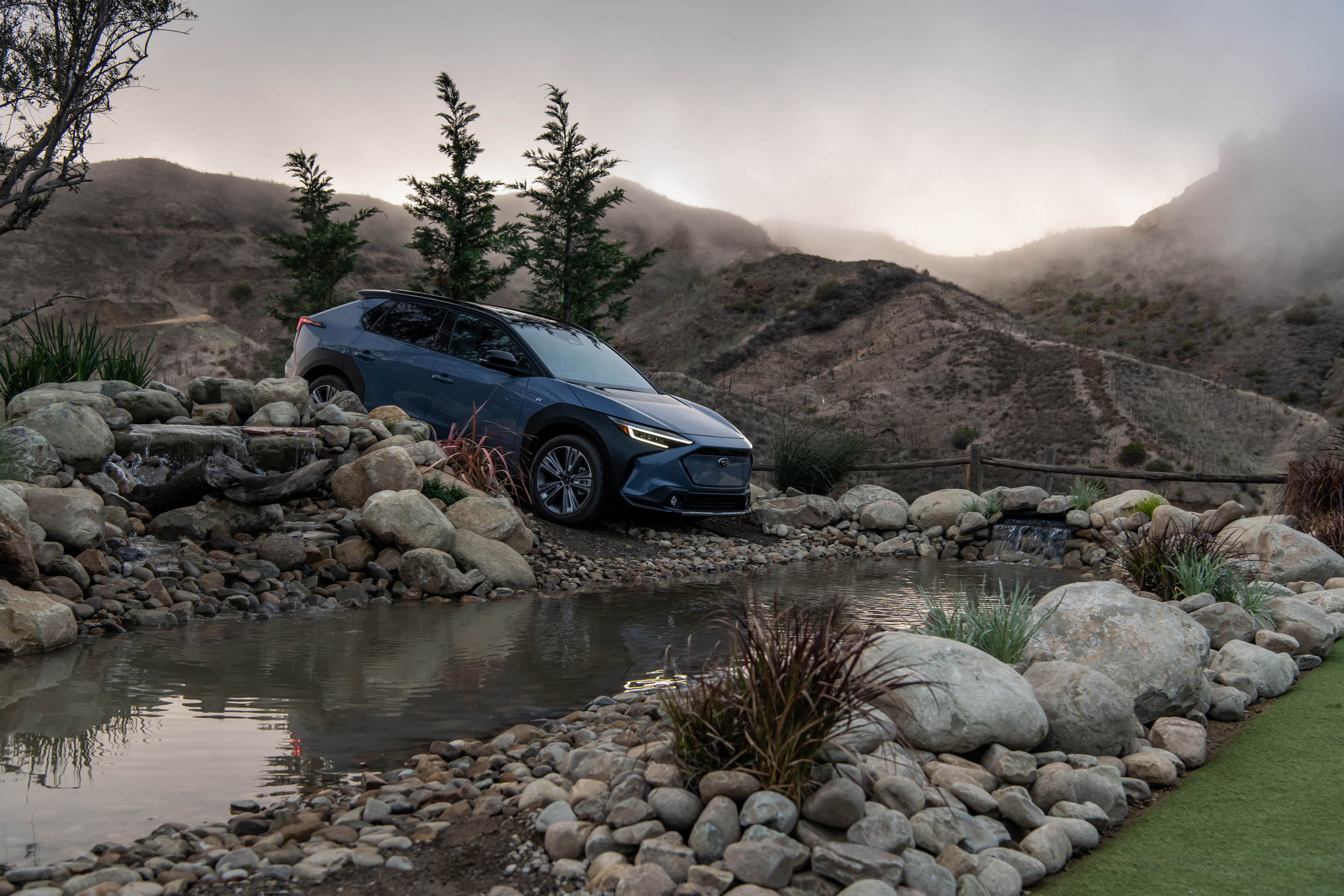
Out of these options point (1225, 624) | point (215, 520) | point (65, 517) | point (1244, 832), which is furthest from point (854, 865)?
point (215, 520)

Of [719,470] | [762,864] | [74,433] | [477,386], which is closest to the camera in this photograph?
[762,864]

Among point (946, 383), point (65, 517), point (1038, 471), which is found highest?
point (946, 383)

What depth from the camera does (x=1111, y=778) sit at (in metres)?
2.93

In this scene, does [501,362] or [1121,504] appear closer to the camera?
[501,362]

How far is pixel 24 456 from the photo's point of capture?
238 inches

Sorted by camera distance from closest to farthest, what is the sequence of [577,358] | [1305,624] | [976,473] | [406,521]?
[1305,624]
[406,521]
[577,358]
[976,473]

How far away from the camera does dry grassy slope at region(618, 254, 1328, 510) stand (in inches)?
1273

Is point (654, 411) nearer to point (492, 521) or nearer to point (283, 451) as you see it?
point (492, 521)

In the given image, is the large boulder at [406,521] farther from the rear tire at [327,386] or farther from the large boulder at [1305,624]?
the large boulder at [1305,624]

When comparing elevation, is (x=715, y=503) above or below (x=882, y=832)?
above

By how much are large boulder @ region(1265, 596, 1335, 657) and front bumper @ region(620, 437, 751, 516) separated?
175 inches

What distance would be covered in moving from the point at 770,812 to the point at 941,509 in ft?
31.7

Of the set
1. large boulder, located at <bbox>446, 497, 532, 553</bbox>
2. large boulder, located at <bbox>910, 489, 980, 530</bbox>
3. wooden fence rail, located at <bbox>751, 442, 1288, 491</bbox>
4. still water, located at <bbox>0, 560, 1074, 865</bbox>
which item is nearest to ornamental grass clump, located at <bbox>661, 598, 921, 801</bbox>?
still water, located at <bbox>0, 560, 1074, 865</bbox>

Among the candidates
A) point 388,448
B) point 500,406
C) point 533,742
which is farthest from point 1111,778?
point 500,406
